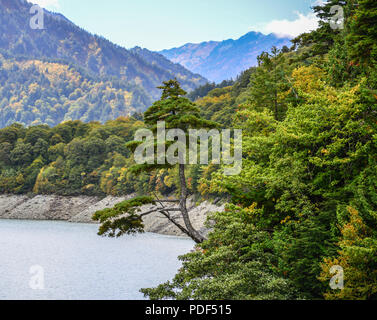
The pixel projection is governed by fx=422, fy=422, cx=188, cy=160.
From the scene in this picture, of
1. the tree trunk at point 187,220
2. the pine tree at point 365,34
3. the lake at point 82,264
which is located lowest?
the lake at point 82,264

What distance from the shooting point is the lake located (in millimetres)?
33656

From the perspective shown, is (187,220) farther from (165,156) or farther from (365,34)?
(365,34)

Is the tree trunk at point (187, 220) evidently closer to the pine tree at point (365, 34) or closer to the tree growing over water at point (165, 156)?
the tree growing over water at point (165, 156)

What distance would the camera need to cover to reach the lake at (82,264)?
110 ft

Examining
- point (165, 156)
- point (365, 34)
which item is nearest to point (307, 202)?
point (165, 156)

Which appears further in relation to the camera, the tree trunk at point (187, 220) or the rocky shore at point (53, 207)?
the rocky shore at point (53, 207)

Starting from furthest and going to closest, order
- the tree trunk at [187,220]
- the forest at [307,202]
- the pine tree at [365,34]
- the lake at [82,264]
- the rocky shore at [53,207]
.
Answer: the rocky shore at [53,207] → the lake at [82,264] → the tree trunk at [187,220] → the pine tree at [365,34] → the forest at [307,202]

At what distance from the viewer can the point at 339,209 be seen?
16844 millimetres

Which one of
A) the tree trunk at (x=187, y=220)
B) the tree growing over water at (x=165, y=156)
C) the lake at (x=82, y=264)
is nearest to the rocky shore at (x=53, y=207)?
the lake at (x=82, y=264)

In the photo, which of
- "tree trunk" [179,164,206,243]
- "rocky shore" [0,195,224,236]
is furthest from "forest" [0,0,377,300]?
"rocky shore" [0,195,224,236]

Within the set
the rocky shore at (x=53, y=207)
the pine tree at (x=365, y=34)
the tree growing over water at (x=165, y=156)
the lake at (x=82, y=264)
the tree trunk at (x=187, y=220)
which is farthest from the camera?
the rocky shore at (x=53, y=207)
